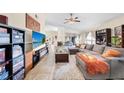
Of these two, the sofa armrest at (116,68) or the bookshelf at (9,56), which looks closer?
the bookshelf at (9,56)

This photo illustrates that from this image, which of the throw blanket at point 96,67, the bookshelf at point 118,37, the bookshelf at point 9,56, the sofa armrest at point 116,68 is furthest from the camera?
the bookshelf at point 118,37

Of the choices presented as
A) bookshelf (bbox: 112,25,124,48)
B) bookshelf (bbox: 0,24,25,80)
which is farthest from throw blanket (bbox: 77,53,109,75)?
bookshelf (bbox: 112,25,124,48)

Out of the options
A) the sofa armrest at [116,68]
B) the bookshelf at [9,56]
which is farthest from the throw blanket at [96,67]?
the bookshelf at [9,56]

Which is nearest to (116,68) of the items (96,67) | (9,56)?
(96,67)

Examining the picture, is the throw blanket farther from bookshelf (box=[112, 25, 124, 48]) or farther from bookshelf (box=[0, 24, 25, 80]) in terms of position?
bookshelf (box=[112, 25, 124, 48])

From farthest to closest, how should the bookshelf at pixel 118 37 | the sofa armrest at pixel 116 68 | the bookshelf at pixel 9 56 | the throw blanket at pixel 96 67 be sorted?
the bookshelf at pixel 118 37
the sofa armrest at pixel 116 68
the throw blanket at pixel 96 67
the bookshelf at pixel 9 56

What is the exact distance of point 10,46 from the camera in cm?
238

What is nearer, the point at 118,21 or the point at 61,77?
the point at 61,77

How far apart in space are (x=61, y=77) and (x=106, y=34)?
399 cm

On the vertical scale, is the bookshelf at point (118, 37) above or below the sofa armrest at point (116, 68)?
above

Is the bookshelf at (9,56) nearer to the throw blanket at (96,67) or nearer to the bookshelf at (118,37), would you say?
the throw blanket at (96,67)
